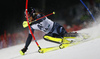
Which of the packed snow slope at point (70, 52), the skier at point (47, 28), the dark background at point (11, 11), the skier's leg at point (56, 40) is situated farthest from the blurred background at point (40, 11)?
the packed snow slope at point (70, 52)

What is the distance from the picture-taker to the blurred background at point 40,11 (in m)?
3.51

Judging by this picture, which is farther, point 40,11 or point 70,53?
point 40,11

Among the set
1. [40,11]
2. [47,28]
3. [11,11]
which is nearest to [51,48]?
[47,28]

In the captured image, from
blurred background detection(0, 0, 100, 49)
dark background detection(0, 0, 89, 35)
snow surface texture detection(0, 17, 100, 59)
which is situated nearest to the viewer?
snow surface texture detection(0, 17, 100, 59)

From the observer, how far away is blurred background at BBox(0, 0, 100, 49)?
3.51 meters

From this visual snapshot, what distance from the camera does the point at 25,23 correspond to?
2.80m

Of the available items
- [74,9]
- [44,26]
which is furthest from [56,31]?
[74,9]

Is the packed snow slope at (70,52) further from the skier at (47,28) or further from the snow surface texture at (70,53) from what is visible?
the skier at (47,28)

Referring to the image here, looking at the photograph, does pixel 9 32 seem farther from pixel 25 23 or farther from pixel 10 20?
pixel 25 23

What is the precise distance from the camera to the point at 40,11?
10.3 ft

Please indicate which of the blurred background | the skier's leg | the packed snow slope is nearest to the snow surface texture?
the packed snow slope

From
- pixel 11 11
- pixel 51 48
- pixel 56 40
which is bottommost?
pixel 51 48

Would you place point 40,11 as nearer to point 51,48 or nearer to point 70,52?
point 51,48

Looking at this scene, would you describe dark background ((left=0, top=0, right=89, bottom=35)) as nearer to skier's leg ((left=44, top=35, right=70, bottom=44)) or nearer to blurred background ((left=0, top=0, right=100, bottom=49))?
blurred background ((left=0, top=0, right=100, bottom=49))
